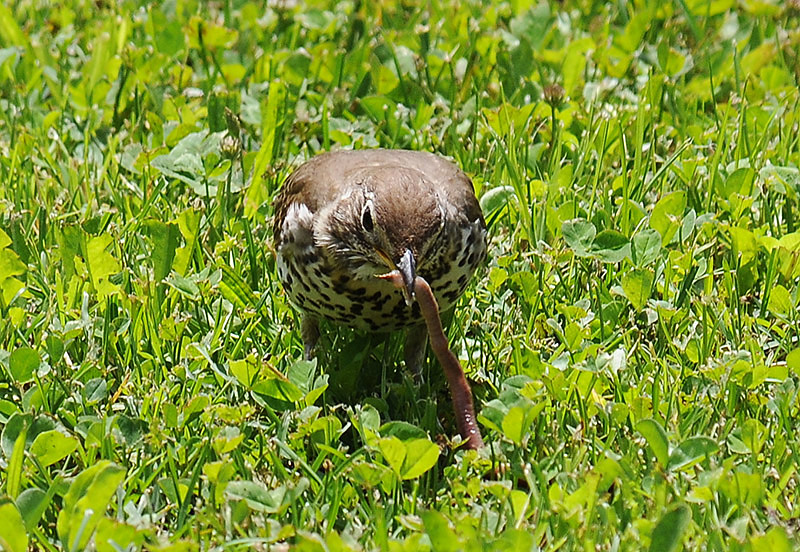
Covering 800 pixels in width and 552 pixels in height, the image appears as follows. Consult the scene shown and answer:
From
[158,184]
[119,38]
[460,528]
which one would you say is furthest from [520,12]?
[460,528]

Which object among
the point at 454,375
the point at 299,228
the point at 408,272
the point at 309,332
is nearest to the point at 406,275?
the point at 408,272

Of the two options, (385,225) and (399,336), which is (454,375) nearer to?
(385,225)

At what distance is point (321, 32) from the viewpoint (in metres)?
7.02

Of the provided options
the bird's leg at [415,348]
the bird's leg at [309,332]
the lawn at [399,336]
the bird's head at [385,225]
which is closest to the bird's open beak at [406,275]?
the bird's head at [385,225]

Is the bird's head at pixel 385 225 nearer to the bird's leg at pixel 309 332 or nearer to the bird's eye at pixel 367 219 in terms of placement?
the bird's eye at pixel 367 219

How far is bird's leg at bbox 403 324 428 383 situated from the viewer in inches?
176

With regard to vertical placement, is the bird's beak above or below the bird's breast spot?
above

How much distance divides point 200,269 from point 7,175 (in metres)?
1.16

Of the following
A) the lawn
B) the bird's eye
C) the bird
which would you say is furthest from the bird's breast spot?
the lawn

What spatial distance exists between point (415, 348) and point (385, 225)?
0.82m

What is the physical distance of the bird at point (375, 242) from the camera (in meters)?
3.83

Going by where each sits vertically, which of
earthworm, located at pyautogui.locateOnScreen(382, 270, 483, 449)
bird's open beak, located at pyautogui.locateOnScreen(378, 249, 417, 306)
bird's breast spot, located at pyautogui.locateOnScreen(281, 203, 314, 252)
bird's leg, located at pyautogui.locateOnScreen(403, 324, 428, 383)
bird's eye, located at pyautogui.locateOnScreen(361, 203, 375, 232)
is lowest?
bird's leg, located at pyautogui.locateOnScreen(403, 324, 428, 383)

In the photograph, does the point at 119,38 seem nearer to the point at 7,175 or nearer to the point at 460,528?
the point at 7,175

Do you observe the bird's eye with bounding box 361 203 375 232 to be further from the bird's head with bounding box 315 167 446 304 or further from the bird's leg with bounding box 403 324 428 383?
the bird's leg with bounding box 403 324 428 383
